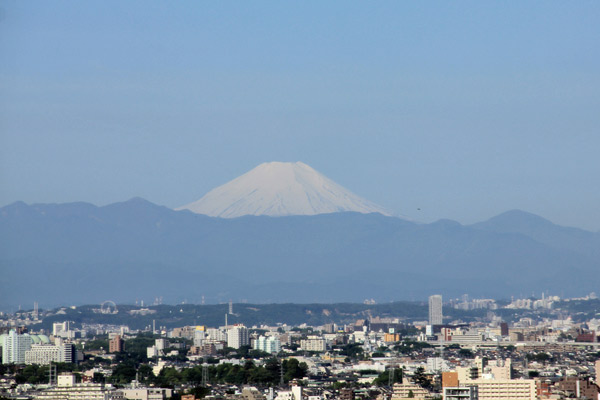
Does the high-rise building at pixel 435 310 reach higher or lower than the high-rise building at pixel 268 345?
higher

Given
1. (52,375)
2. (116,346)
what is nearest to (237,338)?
(116,346)

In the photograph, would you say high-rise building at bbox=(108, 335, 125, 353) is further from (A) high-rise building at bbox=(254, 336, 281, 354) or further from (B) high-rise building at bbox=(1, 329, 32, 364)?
(A) high-rise building at bbox=(254, 336, 281, 354)

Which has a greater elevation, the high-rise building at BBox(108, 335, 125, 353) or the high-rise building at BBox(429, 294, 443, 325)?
the high-rise building at BBox(429, 294, 443, 325)

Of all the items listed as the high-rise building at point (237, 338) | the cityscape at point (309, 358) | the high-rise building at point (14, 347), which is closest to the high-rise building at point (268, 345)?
the cityscape at point (309, 358)

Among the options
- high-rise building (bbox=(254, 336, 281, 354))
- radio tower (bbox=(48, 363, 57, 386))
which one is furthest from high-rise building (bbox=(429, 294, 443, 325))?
radio tower (bbox=(48, 363, 57, 386))

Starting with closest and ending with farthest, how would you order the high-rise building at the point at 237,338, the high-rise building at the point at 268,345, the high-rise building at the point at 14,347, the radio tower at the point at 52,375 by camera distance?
the radio tower at the point at 52,375, the high-rise building at the point at 14,347, the high-rise building at the point at 268,345, the high-rise building at the point at 237,338

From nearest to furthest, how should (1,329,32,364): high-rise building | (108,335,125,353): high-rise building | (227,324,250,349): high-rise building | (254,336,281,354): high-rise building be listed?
(1,329,32,364): high-rise building < (108,335,125,353): high-rise building < (254,336,281,354): high-rise building < (227,324,250,349): high-rise building

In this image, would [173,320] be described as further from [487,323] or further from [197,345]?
[197,345]

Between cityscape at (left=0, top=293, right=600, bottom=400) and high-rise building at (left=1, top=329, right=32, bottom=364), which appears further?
high-rise building at (left=1, top=329, right=32, bottom=364)

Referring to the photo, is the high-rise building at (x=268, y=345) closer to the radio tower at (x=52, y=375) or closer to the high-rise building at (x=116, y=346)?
the high-rise building at (x=116, y=346)

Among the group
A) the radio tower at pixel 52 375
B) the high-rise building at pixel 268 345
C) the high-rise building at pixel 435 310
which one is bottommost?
the radio tower at pixel 52 375

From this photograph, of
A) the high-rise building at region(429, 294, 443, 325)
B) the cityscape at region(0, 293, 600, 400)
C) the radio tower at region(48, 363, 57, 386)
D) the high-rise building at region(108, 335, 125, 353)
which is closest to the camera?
the cityscape at region(0, 293, 600, 400)

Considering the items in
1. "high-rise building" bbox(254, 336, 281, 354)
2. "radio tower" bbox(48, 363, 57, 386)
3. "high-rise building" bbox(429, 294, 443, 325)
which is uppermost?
"high-rise building" bbox(429, 294, 443, 325)

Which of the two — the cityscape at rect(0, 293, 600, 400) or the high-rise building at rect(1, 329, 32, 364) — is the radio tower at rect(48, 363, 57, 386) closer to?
the cityscape at rect(0, 293, 600, 400)
